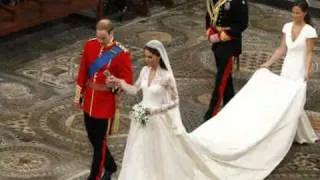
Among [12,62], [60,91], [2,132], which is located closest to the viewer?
[2,132]

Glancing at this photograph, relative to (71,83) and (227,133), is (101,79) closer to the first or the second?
(227,133)

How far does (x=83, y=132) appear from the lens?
8.74 meters

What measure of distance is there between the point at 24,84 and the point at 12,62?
2.87 ft

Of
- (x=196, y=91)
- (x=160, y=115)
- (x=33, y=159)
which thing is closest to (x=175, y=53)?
(x=196, y=91)

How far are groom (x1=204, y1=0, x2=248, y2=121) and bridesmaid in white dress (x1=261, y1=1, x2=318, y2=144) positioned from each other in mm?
505

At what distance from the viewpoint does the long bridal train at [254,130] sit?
767 cm

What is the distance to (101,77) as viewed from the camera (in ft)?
22.5

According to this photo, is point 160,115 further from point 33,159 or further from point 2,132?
point 2,132

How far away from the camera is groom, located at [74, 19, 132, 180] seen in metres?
6.82

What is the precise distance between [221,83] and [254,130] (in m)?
1.00

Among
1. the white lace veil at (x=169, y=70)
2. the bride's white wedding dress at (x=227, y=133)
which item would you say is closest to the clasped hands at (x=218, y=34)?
the bride's white wedding dress at (x=227, y=133)

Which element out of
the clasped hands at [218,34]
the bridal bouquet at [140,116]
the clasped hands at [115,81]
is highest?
the clasped hands at [218,34]

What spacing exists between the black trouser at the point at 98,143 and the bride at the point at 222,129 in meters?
0.22

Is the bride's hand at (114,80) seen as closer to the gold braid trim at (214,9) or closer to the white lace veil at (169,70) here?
the white lace veil at (169,70)
